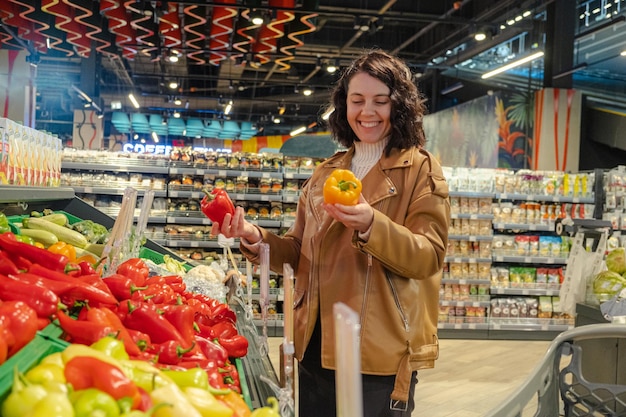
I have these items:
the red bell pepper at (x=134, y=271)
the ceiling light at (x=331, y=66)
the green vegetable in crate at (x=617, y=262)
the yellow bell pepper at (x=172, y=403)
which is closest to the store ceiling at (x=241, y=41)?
the ceiling light at (x=331, y=66)

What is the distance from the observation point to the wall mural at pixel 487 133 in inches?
502

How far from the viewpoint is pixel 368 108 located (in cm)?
208

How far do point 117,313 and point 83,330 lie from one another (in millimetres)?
288

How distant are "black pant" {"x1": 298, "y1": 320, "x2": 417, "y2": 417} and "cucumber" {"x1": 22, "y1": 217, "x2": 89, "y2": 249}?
1.47 metres

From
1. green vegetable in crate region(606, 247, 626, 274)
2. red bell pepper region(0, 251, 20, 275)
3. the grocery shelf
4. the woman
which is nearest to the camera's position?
red bell pepper region(0, 251, 20, 275)

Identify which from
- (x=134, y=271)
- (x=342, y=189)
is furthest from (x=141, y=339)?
(x=342, y=189)

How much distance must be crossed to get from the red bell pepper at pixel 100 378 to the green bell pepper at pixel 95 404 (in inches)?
0.8

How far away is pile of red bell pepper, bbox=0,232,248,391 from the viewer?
137 centimetres

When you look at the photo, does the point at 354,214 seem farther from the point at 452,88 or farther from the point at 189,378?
the point at 452,88

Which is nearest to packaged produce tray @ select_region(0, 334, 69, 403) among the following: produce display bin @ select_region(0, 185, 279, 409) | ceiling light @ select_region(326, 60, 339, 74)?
produce display bin @ select_region(0, 185, 279, 409)

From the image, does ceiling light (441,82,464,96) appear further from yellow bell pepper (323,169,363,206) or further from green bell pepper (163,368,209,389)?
green bell pepper (163,368,209,389)

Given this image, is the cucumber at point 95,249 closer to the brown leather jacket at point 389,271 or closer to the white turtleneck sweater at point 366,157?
the brown leather jacket at point 389,271

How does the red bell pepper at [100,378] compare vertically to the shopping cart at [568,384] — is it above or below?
above

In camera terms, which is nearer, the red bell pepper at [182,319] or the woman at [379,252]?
the red bell pepper at [182,319]
